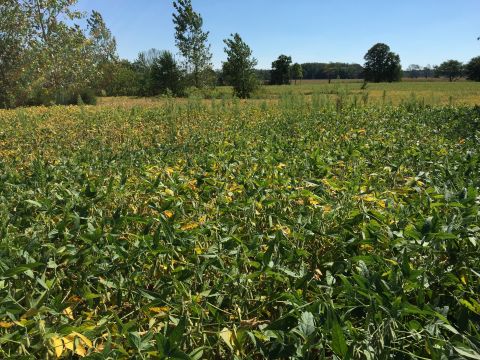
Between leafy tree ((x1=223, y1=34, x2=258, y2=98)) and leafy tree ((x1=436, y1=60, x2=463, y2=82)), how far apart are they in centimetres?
8759

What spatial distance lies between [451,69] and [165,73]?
305ft

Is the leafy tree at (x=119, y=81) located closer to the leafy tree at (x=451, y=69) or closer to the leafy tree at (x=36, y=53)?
the leafy tree at (x=36, y=53)

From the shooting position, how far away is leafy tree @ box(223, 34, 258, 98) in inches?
1144

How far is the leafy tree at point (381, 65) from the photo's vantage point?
8506 cm

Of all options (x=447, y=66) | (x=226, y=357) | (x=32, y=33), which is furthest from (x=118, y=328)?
(x=447, y=66)

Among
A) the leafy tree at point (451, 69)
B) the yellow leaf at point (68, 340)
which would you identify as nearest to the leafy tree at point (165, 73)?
the yellow leaf at point (68, 340)

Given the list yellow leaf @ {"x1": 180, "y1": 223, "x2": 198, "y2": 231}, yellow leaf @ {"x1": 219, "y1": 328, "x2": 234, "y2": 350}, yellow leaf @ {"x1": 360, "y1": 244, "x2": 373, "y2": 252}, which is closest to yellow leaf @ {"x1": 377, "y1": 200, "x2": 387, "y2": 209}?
yellow leaf @ {"x1": 360, "y1": 244, "x2": 373, "y2": 252}

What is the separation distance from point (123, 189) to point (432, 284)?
177 centimetres

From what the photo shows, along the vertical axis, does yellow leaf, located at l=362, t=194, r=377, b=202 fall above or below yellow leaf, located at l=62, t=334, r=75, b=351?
above

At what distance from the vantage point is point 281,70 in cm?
7000

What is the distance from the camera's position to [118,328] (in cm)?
137

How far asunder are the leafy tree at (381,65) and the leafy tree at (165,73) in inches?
2401

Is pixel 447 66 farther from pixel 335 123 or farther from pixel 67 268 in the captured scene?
pixel 67 268

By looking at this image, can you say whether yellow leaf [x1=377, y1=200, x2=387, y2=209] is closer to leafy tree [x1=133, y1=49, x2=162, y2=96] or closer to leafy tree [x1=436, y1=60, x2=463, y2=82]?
leafy tree [x1=133, y1=49, x2=162, y2=96]
